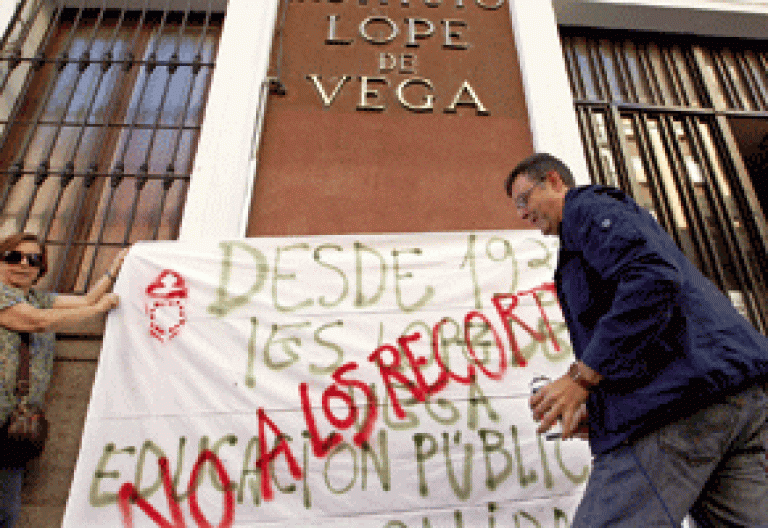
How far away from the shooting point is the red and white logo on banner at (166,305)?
2584mm

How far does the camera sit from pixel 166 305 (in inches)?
104

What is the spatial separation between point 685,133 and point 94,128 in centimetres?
525

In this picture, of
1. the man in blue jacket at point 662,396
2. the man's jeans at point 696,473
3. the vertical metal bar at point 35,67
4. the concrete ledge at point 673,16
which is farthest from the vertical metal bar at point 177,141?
the concrete ledge at point 673,16

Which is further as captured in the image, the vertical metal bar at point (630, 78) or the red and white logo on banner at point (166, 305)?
the vertical metal bar at point (630, 78)

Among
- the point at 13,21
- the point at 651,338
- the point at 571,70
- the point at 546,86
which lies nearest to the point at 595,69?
the point at 571,70

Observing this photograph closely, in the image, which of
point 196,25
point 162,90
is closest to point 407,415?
point 162,90

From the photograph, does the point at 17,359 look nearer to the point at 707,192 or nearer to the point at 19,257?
the point at 19,257

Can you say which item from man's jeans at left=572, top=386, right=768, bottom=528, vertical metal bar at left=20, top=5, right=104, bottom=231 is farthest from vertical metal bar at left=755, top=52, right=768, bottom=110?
vertical metal bar at left=20, top=5, right=104, bottom=231

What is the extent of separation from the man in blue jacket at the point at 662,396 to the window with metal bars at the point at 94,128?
124 inches

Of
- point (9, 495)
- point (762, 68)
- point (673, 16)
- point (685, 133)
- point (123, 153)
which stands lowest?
point (9, 495)

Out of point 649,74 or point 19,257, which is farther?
point 649,74

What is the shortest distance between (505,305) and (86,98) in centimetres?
399

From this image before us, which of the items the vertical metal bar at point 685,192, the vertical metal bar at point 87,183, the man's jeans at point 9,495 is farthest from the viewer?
the vertical metal bar at point 685,192

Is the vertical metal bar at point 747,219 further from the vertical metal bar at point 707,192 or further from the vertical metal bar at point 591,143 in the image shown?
the vertical metal bar at point 591,143
